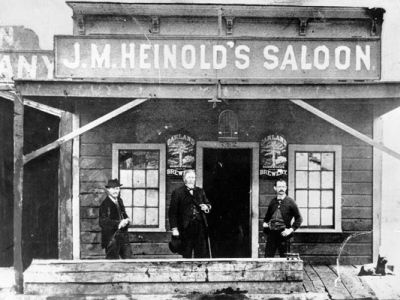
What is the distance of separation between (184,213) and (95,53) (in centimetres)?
281

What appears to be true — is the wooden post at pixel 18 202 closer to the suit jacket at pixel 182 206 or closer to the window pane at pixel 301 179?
the suit jacket at pixel 182 206

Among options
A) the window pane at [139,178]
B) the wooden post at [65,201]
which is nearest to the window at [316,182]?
the window pane at [139,178]

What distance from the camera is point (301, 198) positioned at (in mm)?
8516

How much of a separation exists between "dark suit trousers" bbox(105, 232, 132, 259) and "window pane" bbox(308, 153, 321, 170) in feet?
12.4

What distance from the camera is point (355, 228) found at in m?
8.46

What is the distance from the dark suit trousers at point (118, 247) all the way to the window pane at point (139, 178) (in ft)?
5.64

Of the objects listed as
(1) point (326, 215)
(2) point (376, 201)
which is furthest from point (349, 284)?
(2) point (376, 201)

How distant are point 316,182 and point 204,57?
340 cm

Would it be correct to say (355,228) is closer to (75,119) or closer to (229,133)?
(229,133)

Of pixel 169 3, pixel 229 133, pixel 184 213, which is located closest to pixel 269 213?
pixel 184 213

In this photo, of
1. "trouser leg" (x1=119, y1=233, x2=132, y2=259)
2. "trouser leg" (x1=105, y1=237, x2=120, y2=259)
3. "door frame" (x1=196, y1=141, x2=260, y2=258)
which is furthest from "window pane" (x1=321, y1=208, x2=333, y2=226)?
"trouser leg" (x1=105, y1=237, x2=120, y2=259)

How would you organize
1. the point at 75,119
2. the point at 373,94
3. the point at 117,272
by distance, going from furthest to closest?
the point at 75,119, the point at 373,94, the point at 117,272

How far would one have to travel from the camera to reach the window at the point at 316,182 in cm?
847

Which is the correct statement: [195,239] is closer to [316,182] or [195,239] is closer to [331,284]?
[331,284]
